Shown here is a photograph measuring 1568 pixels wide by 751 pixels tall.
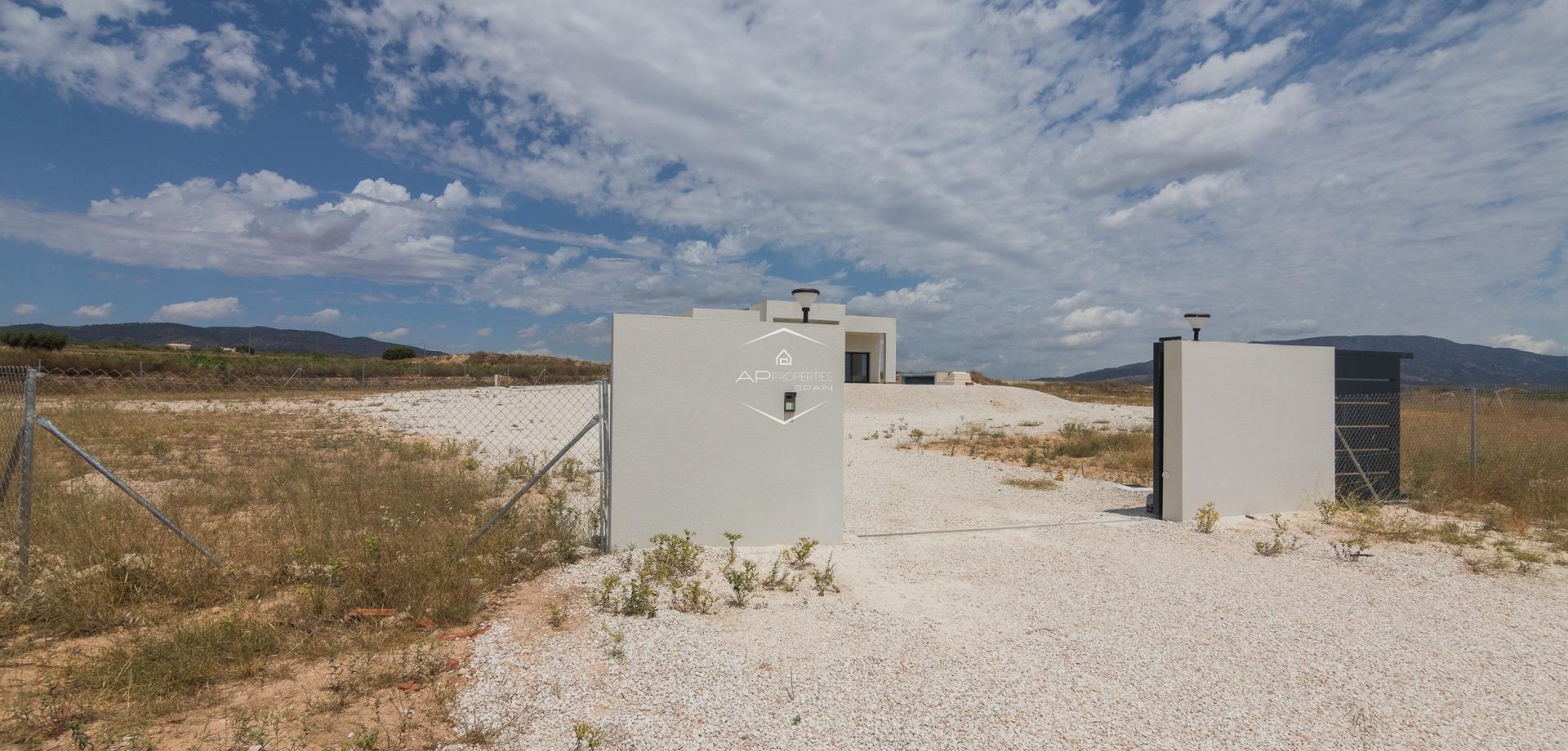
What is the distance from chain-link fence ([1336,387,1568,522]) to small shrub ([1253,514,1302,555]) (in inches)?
91.6

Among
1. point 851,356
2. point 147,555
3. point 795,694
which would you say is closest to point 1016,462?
point 795,694

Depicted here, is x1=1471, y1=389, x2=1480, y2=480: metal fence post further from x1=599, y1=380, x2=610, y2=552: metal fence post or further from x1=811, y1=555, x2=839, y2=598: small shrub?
x1=599, y1=380, x2=610, y2=552: metal fence post

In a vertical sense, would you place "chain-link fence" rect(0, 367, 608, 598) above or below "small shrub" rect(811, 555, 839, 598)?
above

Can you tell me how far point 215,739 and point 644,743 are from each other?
1.95 m

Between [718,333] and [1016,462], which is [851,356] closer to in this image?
[1016,462]

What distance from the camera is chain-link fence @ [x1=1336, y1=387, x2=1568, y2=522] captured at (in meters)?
9.66

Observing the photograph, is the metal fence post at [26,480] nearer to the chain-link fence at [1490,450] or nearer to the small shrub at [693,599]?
the small shrub at [693,599]

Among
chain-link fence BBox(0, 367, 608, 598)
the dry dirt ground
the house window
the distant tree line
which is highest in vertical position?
the distant tree line

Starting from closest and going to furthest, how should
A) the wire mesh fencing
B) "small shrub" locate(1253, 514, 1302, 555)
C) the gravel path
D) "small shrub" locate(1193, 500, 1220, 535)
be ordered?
1. the wire mesh fencing
2. "small shrub" locate(1253, 514, 1302, 555)
3. "small shrub" locate(1193, 500, 1220, 535)
4. the gravel path

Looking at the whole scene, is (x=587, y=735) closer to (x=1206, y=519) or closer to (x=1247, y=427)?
(x=1206, y=519)

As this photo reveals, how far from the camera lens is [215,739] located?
3379mm

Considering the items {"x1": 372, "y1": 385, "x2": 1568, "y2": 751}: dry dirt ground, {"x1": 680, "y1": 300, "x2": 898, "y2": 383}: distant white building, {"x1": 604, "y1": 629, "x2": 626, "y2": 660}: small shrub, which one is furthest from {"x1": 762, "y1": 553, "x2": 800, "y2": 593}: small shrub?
{"x1": 680, "y1": 300, "x2": 898, "y2": 383}: distant white building

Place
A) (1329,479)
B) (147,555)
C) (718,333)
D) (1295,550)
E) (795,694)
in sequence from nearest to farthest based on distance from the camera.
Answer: (795,694) → (147,555) → (718,333) → (1295,550) → (1329,479)

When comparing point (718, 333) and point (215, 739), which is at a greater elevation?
point (718, 333)
